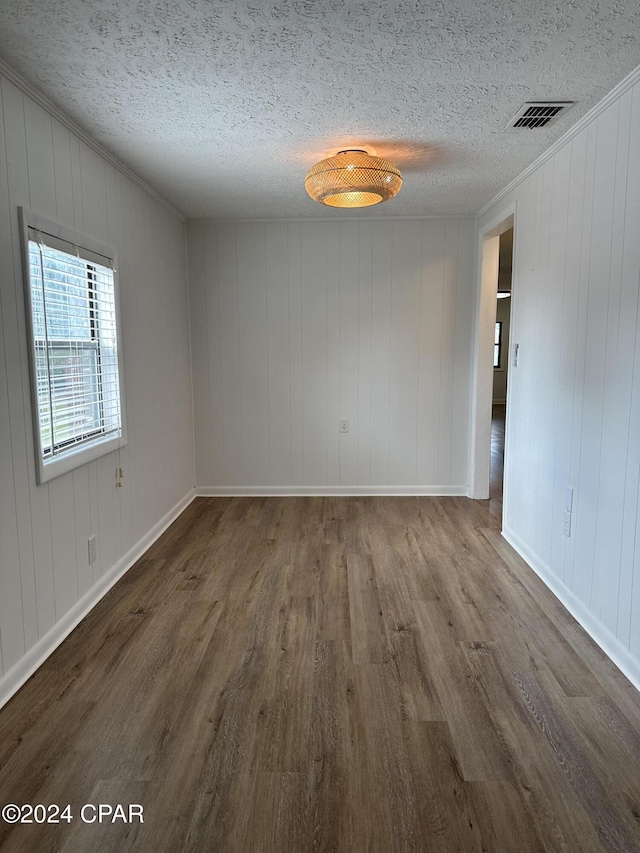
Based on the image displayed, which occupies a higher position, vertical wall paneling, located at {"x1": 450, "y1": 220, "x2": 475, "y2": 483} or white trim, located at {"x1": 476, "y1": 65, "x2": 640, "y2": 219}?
white trim, located at {"x1": 476, "y1": 65, "x2": 640, "y2": 219}

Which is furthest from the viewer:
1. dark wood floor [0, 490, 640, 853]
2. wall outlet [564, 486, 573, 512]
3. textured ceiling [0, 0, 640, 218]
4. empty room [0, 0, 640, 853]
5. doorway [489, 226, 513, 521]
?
doorway [489, 226, 513, 521]

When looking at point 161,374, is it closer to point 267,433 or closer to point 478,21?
point 267,433

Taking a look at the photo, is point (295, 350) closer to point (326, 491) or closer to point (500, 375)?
point (326, 491)

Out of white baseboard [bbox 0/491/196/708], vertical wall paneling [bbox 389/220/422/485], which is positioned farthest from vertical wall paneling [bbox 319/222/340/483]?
white baseboard [bbox 0/491/196/708]

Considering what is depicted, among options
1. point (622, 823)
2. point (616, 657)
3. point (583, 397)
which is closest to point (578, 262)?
point (583, 397)

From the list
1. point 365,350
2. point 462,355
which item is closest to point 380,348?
point 365,350

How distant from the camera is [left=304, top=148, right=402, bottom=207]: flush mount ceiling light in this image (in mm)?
2850

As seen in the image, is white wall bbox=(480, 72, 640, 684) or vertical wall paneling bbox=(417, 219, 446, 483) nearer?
white wall bbox=(480, 72, 640, 684)

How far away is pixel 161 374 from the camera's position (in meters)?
4.02

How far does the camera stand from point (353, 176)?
287 cm

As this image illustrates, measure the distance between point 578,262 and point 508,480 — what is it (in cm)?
168

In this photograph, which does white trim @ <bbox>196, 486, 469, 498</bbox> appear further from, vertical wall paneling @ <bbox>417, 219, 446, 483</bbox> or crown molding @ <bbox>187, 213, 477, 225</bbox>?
crown molding @ <bbox>187, 213, 477, 225</bbox>

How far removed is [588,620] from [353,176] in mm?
2619

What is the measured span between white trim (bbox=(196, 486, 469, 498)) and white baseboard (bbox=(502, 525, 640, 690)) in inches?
53.7
